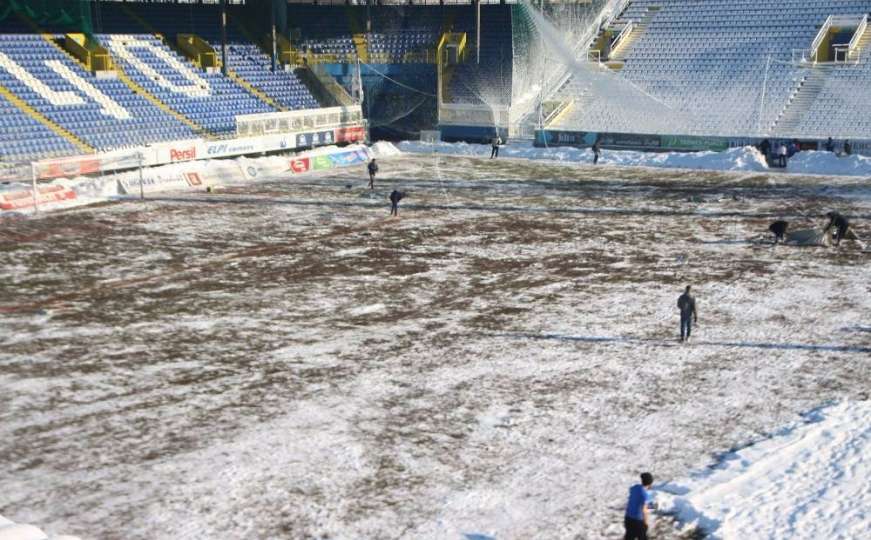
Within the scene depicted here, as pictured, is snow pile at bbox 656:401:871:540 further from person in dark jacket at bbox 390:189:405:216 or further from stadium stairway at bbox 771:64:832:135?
stadium stairway at bbox 771:64:832:135

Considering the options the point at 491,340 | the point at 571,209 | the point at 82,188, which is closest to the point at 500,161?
the point at 571,209

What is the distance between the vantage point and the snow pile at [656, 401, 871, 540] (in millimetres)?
12406

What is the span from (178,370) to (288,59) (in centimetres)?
4344

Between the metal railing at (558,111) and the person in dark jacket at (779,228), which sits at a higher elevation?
the metal railing at (558,111)

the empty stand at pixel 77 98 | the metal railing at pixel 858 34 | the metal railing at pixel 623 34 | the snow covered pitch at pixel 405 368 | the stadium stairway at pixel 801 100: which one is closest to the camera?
the snow covered pitch at pixel 405 368

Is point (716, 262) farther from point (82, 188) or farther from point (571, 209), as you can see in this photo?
point (82, 188)

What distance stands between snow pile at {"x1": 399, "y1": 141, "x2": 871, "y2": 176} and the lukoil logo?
1284 centimetres

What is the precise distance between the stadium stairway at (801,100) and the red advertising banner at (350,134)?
74.6ft

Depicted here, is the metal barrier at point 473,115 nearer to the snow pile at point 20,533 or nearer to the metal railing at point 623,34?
the metal railing at point 623,34

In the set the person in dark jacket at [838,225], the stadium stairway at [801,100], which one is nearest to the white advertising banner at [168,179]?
the person in dark jacket at [838,225]

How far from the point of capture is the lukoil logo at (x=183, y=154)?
44.4m

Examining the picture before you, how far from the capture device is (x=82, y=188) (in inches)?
1449

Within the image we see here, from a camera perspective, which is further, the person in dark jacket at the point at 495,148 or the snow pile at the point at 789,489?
the person in dark jacket at the point at 495,148

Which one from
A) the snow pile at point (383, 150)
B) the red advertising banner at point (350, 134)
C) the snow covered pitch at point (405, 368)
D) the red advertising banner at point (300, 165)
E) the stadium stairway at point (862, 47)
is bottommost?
the snow covered pitch at point (405, 368)
